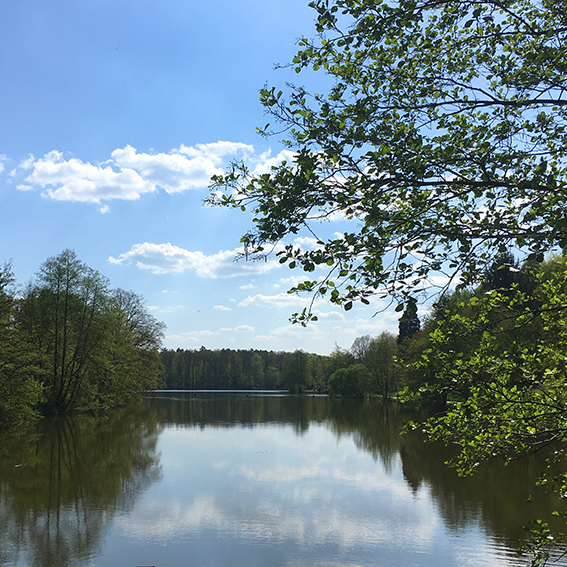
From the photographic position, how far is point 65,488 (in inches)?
537

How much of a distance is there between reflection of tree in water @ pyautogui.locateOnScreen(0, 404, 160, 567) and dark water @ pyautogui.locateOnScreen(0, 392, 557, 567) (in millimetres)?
41

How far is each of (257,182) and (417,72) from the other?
5.79ft

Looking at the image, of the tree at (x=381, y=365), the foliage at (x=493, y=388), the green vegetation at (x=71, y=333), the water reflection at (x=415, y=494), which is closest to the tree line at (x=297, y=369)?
the tree at (x=381, y=365)

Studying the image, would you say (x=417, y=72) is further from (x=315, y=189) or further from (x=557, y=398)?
(x=557, y=398)

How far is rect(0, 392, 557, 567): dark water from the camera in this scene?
29.5ft

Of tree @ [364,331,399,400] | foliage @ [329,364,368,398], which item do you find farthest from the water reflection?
foliage @ [329,364,368,398]

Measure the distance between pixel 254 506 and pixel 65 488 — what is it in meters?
5.38

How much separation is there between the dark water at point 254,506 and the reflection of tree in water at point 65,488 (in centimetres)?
4

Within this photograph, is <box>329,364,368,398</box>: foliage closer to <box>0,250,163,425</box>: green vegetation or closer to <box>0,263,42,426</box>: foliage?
<box>0,250,163,425</box>: green vegetation

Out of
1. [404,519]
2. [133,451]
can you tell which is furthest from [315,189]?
[133,451]

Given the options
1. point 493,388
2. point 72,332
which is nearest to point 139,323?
point 72,332

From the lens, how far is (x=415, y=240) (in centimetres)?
396

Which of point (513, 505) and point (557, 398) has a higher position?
point (557, 398)

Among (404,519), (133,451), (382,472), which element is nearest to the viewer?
(404,519)
